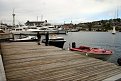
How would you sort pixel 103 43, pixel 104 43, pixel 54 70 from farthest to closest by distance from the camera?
pixel 103 43 → pixel 104 43 → pixel 54 70

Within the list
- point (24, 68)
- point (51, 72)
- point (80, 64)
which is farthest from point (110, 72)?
point (24, 68)

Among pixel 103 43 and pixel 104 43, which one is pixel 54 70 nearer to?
pixel 104 43

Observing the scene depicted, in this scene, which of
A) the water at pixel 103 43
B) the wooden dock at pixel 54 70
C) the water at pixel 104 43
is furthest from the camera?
the water at pixel 104 43

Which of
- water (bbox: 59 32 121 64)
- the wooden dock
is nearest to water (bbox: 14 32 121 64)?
water (bbox: 59 32 121 64)

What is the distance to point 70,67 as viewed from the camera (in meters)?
8.92

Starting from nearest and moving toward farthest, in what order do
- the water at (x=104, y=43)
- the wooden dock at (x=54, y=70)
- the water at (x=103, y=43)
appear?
1. the wooden dock at (x=54, y=70)
2. the water at (x=103, y=43)
3. the water at (x=104, y=43)

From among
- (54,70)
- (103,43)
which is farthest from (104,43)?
(54,70)

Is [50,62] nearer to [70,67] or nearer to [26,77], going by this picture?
[70,67]

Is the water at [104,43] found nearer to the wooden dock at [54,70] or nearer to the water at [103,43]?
the water at [103,43]

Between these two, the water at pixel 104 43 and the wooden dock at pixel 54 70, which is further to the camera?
the water at pixel 104 43

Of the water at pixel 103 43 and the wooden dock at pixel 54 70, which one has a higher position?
the wooden dock at pixel 54 70

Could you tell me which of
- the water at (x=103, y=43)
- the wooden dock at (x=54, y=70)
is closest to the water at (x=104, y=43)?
the water at (x=103, y=43)

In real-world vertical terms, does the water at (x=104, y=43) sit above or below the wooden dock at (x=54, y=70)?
below

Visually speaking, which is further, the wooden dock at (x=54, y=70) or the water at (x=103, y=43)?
the water at (x=103, y=43)
